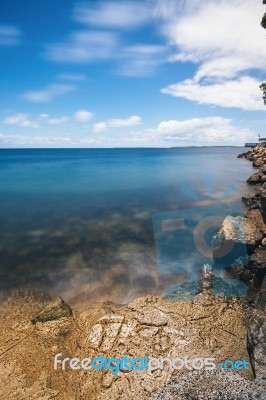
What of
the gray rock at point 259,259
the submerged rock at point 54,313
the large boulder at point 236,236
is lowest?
the submerged rock at point 54,313

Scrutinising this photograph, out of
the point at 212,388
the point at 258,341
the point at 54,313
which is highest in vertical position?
the point at 258,341

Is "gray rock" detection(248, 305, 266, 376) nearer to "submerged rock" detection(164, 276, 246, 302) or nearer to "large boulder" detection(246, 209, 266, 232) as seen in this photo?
"submerged rock" detection(164, 276, 246, 302)

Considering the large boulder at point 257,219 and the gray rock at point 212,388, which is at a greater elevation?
the large boulder at point 257,219

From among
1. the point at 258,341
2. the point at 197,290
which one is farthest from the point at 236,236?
the point at 258,341

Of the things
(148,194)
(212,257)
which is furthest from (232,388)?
(148,194)

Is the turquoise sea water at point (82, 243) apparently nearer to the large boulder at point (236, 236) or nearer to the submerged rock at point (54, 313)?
the submerged rock at point (54, 313)

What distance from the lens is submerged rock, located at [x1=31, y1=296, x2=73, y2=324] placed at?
862 cm

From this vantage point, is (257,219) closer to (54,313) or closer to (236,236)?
(236,236)

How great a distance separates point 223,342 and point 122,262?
7.10m

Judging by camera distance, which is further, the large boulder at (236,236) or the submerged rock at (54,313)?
the large boulder at (236,236)

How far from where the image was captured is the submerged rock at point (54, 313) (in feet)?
28.3

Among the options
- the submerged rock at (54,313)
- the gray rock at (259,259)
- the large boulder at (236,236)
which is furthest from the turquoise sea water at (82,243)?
the gray rock at (259,259)

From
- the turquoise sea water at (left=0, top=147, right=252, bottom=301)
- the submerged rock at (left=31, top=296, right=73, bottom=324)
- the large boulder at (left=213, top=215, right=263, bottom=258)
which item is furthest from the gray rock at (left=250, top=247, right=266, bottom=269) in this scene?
the submerged rock at (left=31, top=296, right=73, bottom=324)

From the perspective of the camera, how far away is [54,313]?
28.6ft
